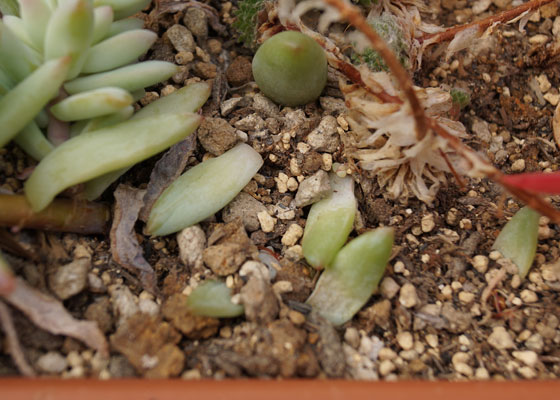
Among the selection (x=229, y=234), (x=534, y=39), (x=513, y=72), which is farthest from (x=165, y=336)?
(x=534, y=39)

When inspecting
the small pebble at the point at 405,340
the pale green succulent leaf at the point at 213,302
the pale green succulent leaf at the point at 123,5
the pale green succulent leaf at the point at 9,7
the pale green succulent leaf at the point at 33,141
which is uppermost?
the pale green succulent leaf at the point at 9,7

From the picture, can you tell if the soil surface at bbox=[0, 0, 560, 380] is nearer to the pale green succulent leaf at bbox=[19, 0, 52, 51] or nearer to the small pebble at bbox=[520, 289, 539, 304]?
the small pebble at bbox=[520, 289, 539, 304]

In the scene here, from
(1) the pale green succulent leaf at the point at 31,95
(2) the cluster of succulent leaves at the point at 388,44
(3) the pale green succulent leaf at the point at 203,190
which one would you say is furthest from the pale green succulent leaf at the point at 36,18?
(2) the cluster of succulent leaves at the point at 388,44

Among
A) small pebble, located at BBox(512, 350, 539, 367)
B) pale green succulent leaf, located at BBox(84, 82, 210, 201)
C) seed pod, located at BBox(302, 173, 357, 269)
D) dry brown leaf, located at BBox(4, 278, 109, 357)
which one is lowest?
small pebble, located at BBox(512, 350, 539, 367)

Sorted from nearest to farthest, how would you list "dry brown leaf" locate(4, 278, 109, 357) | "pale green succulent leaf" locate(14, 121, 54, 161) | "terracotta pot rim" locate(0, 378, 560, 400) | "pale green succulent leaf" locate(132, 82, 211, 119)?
"terracotta pot rim" locate(0, 378, 560, 400), "dry brown leaf" locate(4, 278, 109, 357), "pale green succulent leaf" locate(14, 121, 54, 161), "pale green succulent leaf" locate(132, 82, 211, 119)

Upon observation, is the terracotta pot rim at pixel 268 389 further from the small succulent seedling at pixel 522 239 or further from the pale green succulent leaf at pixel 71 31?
the pale green succulent leaf at pixel 71 31

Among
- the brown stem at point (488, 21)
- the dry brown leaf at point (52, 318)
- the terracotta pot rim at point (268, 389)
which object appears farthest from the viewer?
the brown stem at point (488, 21)

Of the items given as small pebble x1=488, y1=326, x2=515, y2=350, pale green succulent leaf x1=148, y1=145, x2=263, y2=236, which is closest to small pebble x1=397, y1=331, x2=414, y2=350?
small pebble x1=488, y1=326, x2=515, y2=350
